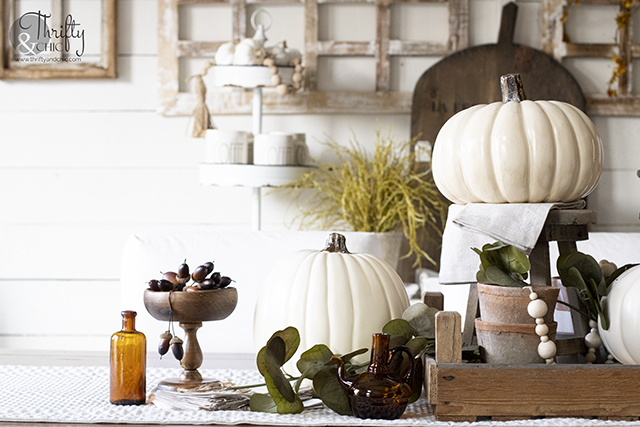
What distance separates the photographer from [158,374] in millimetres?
1076

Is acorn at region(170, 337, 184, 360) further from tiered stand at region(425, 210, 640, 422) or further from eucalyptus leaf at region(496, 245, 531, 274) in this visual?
eucalyptus leaf at region(496, 245, 531, 274)

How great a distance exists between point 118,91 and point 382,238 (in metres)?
1.15

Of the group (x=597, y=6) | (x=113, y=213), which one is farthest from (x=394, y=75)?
(x=113, y=213)

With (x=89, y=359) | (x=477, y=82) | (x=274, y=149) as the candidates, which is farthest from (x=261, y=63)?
(x=89, y=359)

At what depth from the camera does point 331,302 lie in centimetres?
92

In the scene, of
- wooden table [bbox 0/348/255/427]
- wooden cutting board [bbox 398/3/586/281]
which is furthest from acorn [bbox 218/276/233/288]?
wooden cutting board [bbox 398/3/586/281]

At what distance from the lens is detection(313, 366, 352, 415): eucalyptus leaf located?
31.1 inches

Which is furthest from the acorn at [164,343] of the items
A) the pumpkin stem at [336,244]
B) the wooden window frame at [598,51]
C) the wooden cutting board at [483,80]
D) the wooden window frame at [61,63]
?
the wooden window frame at [598,51]

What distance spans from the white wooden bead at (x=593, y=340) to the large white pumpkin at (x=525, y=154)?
18 cm

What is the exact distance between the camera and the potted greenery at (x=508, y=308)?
0.78 meters

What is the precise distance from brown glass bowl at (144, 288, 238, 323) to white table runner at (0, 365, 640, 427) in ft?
0.39

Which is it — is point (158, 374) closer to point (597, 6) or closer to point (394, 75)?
point (394, 75)

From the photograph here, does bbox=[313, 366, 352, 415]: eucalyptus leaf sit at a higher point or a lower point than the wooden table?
higher

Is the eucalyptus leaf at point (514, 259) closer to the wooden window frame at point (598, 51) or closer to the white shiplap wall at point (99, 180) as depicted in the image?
the white shiplap wall at point (99, 180)
